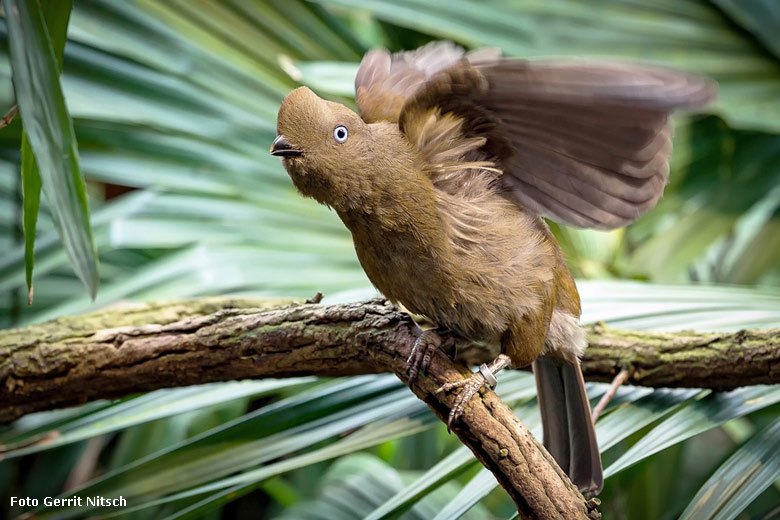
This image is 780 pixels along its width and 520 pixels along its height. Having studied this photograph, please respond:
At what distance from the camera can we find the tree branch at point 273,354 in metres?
1.38

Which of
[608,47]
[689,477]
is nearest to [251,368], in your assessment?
[608,47]

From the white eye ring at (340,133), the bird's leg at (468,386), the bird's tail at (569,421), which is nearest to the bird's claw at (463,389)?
the bird's leg at (468,386)

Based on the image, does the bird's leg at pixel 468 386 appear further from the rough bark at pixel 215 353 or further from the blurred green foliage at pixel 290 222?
the blurred green foliage at pixel 290 222

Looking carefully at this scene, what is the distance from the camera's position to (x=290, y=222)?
7.22 ft

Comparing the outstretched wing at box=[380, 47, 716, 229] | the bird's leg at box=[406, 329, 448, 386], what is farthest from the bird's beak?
the bird's leg at box=[406, 329, 448, 386]

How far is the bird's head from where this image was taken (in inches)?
48.5

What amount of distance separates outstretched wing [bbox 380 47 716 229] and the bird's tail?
1.11ft

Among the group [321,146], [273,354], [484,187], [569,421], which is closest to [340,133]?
[321,146]

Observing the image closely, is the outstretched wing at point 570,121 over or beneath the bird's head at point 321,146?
beneath

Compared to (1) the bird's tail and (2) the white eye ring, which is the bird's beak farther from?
(1) the bird's tail

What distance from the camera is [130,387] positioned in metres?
1.58

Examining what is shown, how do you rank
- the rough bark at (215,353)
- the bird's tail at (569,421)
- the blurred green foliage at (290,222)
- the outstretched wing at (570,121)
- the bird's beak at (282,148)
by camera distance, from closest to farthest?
1. the outstretched wing at (570,121)
2. the bird's beak at (282,148)
3. the rough bark at (215,353)
4. the bird's tail at (569,421)
5. the blurred green foliage at (290,222)

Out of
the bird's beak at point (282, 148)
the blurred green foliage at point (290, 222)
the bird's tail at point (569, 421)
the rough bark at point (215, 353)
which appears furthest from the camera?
the blurred green foliage at point (290, 222)

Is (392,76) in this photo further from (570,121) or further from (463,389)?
(463,389)
